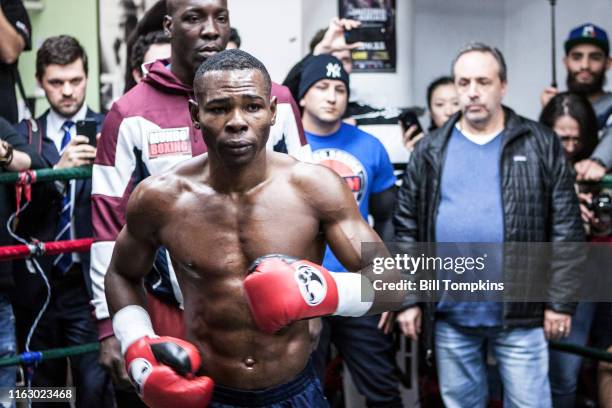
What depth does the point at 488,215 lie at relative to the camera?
11.7ft

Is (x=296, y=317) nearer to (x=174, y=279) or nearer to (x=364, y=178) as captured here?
(x=174, y=279)

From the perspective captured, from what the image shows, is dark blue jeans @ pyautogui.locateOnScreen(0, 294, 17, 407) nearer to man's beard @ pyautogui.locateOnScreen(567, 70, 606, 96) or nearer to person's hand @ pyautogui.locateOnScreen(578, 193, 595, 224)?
person's hand @ pyautogui.locateOnScreen(578, 193, 595, 224)

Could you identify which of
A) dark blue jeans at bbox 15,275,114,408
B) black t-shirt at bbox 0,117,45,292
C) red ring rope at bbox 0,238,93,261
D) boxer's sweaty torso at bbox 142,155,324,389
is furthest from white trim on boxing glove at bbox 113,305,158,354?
dark blue jeans at bbox 15,275,114,408

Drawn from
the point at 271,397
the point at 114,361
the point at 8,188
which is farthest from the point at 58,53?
the point at 271,397

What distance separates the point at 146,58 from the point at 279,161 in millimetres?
1484

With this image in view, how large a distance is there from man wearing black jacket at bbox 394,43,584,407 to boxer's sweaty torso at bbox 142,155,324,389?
4.09 ft

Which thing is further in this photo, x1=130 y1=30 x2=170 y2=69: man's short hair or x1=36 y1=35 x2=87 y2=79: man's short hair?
x1=36 y1=35 x2=87 y2=79: man's short hair

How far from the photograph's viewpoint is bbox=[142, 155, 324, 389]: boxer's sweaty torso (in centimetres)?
245

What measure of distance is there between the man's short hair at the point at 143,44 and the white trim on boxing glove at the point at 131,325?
1580 millimetres

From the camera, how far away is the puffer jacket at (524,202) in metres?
3.54

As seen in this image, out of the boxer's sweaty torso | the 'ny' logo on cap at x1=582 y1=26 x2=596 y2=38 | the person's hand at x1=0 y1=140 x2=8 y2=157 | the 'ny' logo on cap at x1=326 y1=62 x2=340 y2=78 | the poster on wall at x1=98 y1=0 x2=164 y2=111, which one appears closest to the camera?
the boxer's sweaty torso

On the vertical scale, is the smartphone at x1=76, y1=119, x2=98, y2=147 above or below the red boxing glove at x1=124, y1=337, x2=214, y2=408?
above

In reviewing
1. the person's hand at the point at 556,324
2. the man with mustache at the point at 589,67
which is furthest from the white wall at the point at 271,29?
the person's hand at the point at 556,324

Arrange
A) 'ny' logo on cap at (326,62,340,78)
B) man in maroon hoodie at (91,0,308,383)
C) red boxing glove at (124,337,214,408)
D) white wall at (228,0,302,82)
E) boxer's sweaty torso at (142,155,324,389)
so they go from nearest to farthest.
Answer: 1. red boxing glove at (124,337,214,408)
2. boxer's sweaty torso at (142,155,324,389)
3. man in maroon hoodie at (91,0,308,383)
4. 'ny' logo on cap at (326,62,340,78)
5. white wall at (228,0,302,82)
